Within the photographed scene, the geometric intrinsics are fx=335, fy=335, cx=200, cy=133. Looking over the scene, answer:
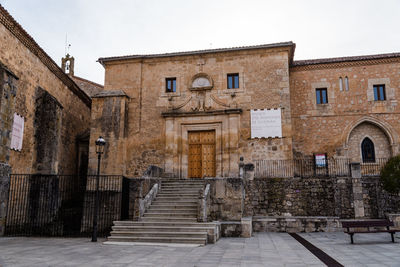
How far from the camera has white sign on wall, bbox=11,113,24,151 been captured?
1462cm

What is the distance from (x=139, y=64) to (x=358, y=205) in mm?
13797

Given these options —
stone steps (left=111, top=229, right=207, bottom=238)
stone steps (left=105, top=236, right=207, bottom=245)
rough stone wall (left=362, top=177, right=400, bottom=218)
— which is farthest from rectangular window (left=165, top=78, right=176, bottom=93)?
rough stone wall (left=362, top=177, right=400, bottom=218)

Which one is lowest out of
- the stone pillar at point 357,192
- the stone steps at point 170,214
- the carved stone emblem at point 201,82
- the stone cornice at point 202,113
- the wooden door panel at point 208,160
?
the stone steps at point 170,214

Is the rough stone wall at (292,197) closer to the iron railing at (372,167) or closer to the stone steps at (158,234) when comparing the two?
the iron railing at (372,167)

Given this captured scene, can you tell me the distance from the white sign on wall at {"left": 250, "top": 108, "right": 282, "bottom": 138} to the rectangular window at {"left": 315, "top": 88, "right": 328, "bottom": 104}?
3575 mm

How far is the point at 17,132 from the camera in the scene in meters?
14.9

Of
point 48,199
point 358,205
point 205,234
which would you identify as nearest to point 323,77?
point 358,205

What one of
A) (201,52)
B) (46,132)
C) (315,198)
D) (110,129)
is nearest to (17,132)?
(46,132)

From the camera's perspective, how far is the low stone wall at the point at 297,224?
13906mm

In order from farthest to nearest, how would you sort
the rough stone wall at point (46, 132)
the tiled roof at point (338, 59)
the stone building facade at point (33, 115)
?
the tiled roof at point (338, 59) → the rough stone wall at point (46, 132) → the stone building facade at point (33, 115)

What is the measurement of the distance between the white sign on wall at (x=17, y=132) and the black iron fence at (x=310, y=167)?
1131cm

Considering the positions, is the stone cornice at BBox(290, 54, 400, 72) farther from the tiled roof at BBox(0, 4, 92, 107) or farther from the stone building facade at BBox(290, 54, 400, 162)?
the tiled roof at BBox(0, 4, 92, 107)

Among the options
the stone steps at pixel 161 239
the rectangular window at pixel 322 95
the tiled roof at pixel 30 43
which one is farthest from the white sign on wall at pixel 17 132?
the rectangular window at pixel 322 95

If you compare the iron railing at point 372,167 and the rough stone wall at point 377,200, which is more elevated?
the iron railing at point 372,167
